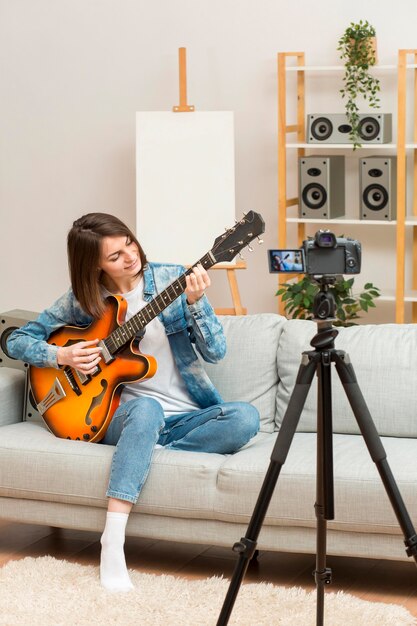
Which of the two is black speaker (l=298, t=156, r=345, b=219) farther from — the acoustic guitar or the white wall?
the acoustic guitar

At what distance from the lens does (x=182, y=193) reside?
15.1 feet

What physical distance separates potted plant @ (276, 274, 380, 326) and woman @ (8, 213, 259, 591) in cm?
171

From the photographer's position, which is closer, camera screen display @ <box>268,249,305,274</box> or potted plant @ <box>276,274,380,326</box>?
camera screen display @ <box>268,249,305,274</box>

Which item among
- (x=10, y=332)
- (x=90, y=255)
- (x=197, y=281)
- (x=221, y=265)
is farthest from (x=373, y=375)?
(x=221, y=265)

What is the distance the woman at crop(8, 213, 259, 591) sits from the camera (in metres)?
2.72

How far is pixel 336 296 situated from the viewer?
15.2 feet

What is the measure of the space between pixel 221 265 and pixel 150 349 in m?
1.69

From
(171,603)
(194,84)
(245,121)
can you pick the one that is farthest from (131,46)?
(171,603)

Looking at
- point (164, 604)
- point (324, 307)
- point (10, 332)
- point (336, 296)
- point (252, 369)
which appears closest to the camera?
point (324, 307)

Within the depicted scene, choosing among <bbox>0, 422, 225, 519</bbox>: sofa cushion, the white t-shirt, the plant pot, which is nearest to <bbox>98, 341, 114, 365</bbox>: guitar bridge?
the white t-shirt

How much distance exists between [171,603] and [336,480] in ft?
1.67

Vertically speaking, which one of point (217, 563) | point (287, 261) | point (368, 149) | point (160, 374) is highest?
point (368, 149)

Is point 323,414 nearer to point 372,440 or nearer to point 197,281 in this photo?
point 372,440

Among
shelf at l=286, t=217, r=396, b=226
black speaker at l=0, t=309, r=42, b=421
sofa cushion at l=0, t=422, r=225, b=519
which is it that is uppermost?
shelf at l=286, t=217, r=396, b=226
